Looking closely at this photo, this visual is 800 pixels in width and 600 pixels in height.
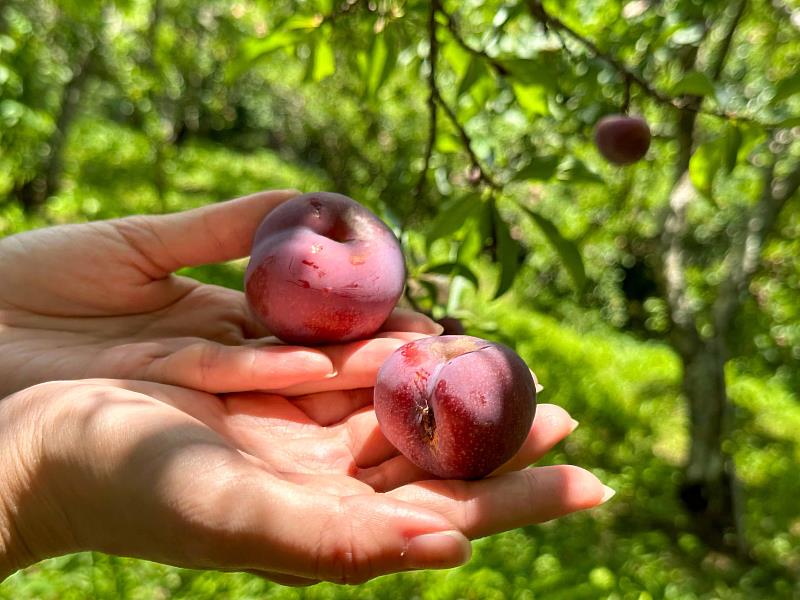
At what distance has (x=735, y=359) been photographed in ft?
16.1

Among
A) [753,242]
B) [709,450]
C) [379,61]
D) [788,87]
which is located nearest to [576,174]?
[788,87]

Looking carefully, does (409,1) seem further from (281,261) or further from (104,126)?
(104,126)

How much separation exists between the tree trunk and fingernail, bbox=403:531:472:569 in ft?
Answer: 6.91

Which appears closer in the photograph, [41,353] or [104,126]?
[41,353]

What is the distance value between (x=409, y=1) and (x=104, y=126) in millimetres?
9302

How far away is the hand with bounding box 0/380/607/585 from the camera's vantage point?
66 cm

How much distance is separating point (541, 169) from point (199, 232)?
0.70 m

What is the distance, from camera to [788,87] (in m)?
1.14

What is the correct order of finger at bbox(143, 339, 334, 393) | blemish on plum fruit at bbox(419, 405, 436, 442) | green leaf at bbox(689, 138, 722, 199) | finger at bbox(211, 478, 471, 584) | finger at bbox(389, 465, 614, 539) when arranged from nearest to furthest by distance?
finger at bbox(211, 478, 471, 584), finger at bbox(389, 465, 614, 539), blemish on plum fruit at bbox(419, 405, 436, 442), finger at bbox(143, 339, 334, 393), green leaf at bbox(689, 138, 722, 199)

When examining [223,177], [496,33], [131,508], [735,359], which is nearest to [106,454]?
[131,508]

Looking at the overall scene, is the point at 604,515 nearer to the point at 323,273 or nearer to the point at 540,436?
the point at 540,436

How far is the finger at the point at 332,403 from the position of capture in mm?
1085

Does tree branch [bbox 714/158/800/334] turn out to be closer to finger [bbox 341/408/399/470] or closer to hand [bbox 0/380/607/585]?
hand [bbox 0/380/607/585]

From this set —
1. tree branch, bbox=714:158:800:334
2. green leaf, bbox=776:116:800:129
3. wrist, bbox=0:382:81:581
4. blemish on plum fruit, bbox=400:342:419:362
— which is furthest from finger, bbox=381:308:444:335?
tree branch, bbox=714:158:800:334
